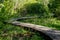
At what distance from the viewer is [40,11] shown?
28.8 metres

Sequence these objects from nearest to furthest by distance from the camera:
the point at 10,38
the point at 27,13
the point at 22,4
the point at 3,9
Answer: the point at 3,9 < the point at 10,38 < the point at 22,4 < the point at 27,13

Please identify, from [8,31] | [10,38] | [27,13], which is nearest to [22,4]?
[27,13]

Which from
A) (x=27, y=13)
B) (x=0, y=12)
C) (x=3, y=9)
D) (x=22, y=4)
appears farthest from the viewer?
(x=27, y=13)

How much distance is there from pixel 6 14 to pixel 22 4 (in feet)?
53.3

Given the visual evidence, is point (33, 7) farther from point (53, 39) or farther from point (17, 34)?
point (53, 39)

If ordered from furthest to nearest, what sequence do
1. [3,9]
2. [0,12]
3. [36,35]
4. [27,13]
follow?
[27,13]
[36,35]
[0,12]
[3,9]

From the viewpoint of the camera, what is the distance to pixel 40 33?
1201 centimetres

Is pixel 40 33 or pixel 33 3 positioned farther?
pixel 33 3

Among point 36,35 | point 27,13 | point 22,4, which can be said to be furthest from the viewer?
point 27,13

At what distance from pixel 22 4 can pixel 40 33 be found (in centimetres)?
1469

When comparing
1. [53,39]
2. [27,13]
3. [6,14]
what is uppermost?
[6,14]

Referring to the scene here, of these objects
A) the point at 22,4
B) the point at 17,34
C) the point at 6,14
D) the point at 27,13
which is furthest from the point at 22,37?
the point at 27,13

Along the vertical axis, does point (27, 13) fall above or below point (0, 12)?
below

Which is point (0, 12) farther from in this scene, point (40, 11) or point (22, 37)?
point (40, 11)
